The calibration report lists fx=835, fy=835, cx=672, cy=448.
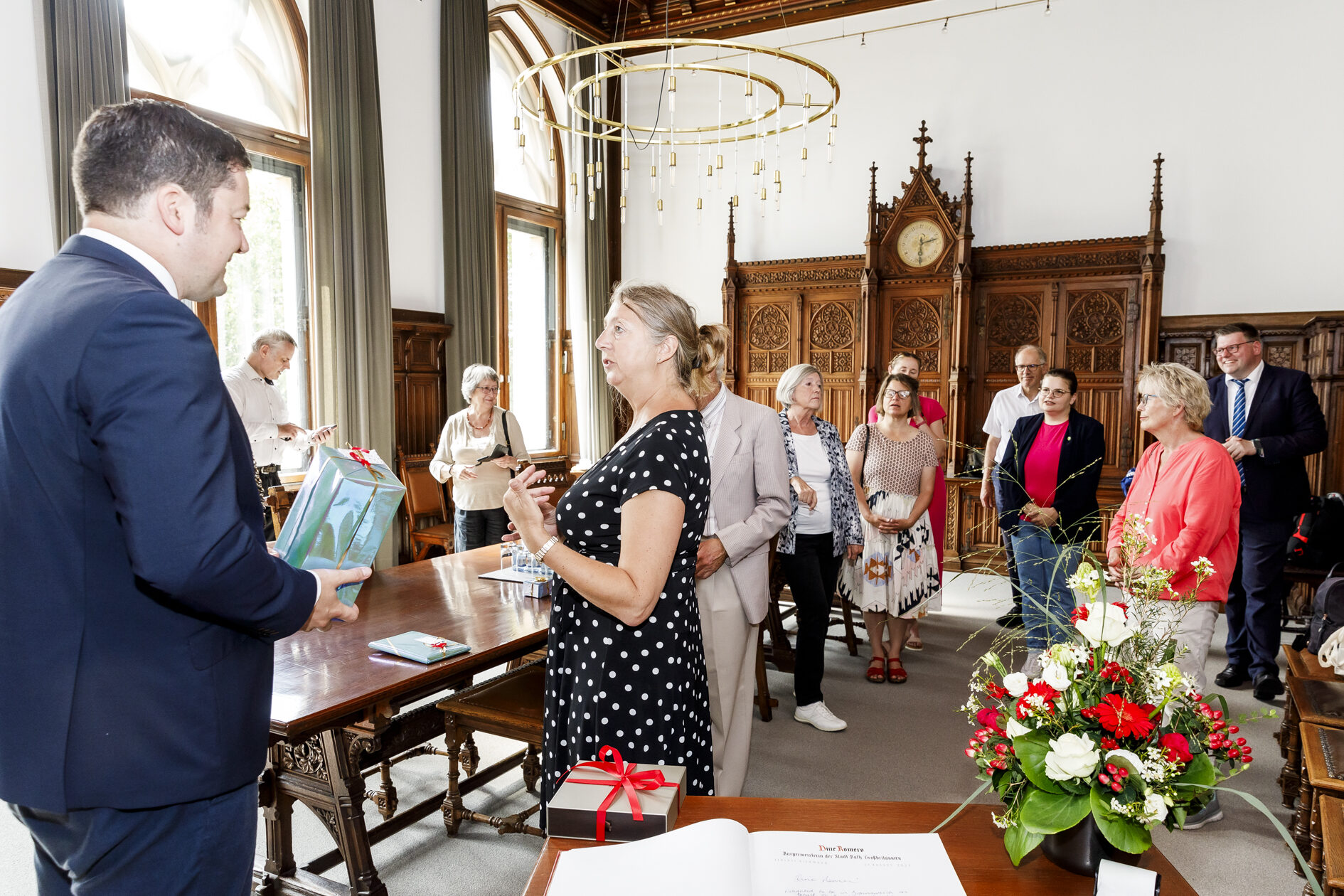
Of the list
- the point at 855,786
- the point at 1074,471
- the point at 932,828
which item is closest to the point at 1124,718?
the point at 932,828

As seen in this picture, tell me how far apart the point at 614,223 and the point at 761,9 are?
2.58 metres

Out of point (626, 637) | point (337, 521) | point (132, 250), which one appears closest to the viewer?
point (132, 250)

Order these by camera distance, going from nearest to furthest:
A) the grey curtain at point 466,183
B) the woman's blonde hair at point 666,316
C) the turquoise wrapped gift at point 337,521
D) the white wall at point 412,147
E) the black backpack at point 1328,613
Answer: the turquoise wrapped gift at point 337,521
the woman's blonde hair at point 666,316
the black backpack at point 1328,613
the white wall at point 412,147
the grey curtain at point 466,183

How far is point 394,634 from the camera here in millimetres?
2473

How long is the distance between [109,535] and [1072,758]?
1.32 m

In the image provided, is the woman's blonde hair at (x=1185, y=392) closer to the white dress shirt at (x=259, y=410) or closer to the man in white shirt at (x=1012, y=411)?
the man in white shirt at (x=1012, y=411)

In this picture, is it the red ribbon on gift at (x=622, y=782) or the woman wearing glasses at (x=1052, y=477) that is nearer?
the red ribbon on gift at (x=622, y=782)

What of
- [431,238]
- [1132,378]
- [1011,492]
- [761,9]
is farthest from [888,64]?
[1011,492]

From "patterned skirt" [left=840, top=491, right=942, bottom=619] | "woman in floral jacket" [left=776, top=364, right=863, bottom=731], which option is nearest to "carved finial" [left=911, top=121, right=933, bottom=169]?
"patterned skirt" [left=840, top=491, right=942, bottom=619]

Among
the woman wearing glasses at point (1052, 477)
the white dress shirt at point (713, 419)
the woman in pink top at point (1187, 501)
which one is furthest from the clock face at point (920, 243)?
the white dress shirt at point (713, 419)

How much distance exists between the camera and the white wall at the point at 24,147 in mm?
4238

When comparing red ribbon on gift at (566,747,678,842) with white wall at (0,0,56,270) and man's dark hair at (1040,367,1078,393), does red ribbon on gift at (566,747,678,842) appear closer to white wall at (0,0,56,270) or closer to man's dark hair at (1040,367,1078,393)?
man's dark hair at (1040,367,1078,393)

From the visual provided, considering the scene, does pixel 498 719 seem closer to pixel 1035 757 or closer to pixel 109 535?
pixel 109 535

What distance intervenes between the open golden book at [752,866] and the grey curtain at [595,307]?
24.0ft
